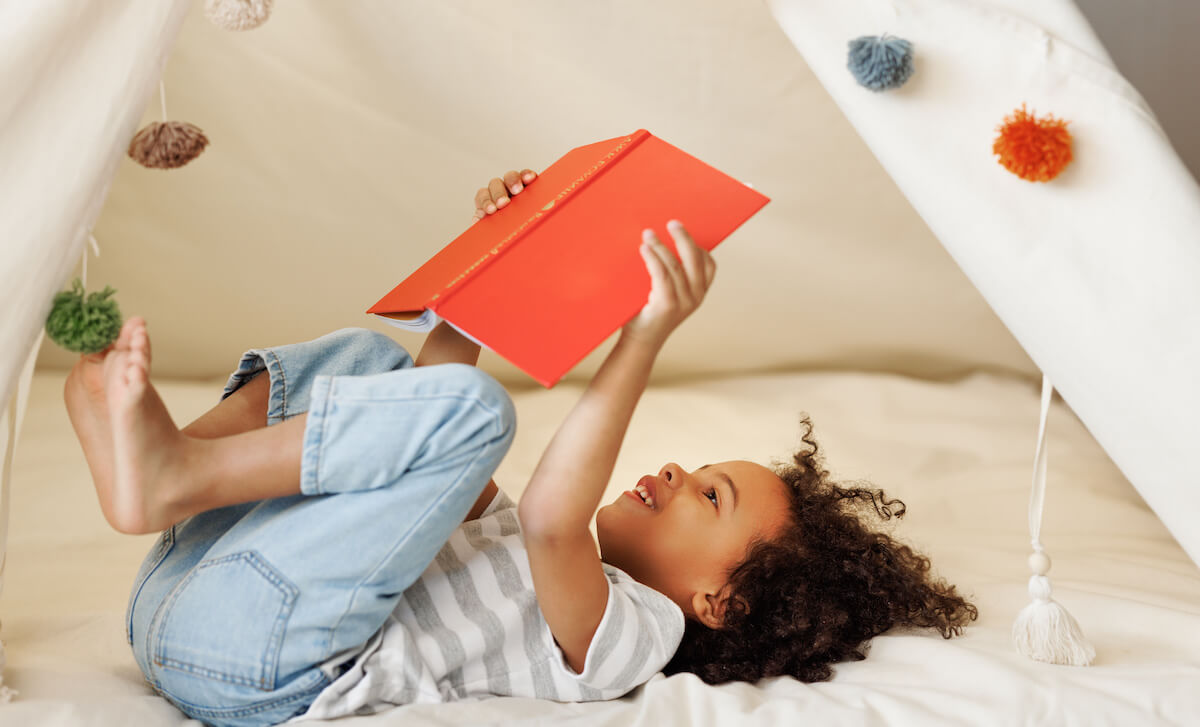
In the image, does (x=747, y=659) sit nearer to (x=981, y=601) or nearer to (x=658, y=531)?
(x=658, y=531)

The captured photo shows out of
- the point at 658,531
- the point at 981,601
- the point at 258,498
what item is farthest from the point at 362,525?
the point at 981,601

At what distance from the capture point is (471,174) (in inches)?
62.6

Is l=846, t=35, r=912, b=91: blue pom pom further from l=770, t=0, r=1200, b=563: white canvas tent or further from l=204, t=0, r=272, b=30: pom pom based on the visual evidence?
l=204, t=0, r=272, b=30: pom pom

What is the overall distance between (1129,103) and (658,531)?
0.59 metres

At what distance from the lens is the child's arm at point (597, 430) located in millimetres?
815

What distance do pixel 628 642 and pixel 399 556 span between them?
0.24m

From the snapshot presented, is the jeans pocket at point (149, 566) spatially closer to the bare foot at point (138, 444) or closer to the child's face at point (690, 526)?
the bare foot at point (138, 444)

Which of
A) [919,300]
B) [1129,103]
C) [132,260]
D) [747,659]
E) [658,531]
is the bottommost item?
[747,659]

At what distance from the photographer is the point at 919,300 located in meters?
1.75

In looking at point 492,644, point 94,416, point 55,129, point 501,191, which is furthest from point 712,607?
point 55,129

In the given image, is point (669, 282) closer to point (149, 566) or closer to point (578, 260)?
point (578, 260)

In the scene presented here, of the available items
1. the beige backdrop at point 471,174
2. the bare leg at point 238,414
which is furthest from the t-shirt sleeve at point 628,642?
the beige backdrop at point 471,174

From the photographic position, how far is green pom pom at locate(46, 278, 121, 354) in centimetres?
71

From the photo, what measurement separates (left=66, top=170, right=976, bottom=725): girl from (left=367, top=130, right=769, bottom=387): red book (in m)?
0.04
